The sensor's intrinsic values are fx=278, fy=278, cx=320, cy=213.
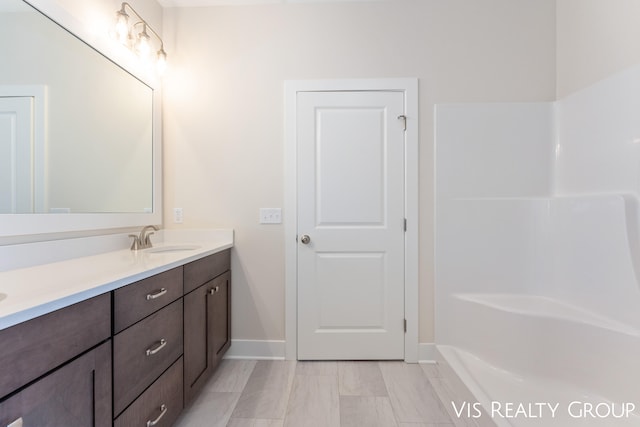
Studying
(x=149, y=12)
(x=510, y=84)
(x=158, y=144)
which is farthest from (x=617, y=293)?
(x=149, y=12)

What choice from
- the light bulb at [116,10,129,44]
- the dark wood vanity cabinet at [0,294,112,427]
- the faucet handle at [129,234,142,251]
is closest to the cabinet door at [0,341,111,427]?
the dark wood vanity cabinet at [0,294,112,427]

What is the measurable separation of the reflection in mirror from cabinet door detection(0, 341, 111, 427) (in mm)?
763

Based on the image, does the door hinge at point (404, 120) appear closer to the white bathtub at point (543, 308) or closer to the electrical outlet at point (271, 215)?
the white bathtub at point (543, 308)

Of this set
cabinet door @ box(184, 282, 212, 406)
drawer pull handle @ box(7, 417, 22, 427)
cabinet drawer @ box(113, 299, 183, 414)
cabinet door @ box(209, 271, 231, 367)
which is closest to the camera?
drawer pull handle @ box(7, 417, 22, 427)

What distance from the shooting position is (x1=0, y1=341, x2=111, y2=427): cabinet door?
69 centimetres

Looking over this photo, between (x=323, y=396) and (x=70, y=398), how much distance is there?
4.09ft

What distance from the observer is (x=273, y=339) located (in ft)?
6.82

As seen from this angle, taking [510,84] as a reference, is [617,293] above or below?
below

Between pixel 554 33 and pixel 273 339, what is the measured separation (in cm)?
302

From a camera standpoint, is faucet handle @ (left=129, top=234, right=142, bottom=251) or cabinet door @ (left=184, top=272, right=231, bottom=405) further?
faucet handle @ (left=129, top=234, right=142, bottom=251)

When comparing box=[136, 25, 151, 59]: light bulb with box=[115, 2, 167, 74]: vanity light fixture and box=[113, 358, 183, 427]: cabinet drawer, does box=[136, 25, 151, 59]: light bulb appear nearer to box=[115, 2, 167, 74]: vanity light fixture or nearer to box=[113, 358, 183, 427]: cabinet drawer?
box=[115, 2, 167, 74]: vanity light fixture

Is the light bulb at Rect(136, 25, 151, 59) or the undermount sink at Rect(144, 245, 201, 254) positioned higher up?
the light bulb at Rect(136, 25, 151, 59)

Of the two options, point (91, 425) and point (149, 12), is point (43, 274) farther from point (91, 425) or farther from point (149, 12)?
point (149, 12)

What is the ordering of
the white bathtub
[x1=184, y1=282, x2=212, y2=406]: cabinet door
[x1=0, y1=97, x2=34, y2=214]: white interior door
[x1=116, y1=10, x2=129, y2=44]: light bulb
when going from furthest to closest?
[x1=116, y1=10, x2=129, y2=44]: light bulb → [x1=184, y1=282, x2=212, y2=406]: cabinet door → the white bathtub → [x1=0, y1=97, x2=34, y2=214]: white interior door
